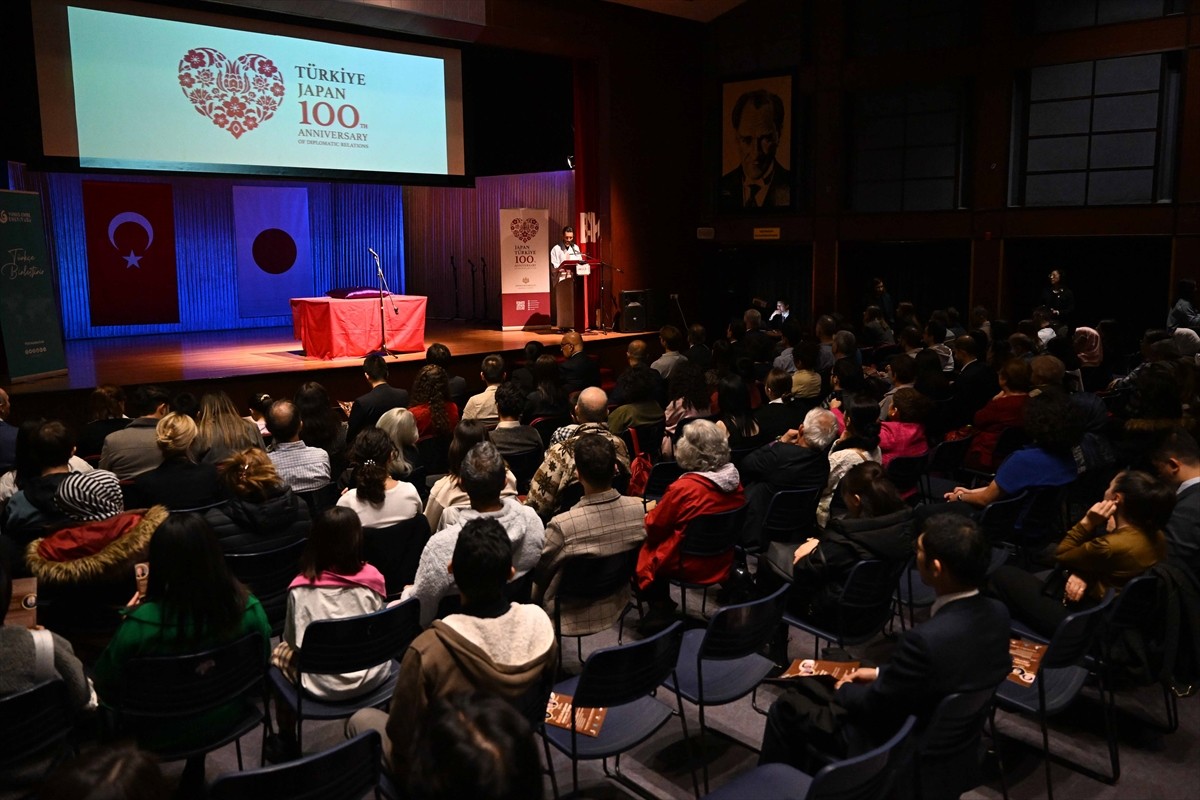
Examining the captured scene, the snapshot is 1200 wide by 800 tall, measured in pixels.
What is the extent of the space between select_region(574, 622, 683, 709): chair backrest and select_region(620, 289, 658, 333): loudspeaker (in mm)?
10720

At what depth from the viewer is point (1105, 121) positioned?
11.9m

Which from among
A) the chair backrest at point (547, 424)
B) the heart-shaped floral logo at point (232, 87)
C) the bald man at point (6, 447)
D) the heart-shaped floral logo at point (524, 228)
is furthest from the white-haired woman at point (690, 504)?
the heart-shaped floral logo at point (524, 228)

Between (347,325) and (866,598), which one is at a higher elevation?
(347,325)

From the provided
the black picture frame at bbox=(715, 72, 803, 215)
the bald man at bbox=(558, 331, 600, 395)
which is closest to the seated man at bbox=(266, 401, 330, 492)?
the bald man at bbox=(558, 331, 600, 395)

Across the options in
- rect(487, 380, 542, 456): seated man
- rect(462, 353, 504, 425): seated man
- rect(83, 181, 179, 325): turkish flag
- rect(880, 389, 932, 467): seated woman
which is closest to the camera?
rect(880, 389, 932, 467): seated woman

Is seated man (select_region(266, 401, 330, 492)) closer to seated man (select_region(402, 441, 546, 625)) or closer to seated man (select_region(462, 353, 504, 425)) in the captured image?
seated man (select_region(402, 441, 546, 625))

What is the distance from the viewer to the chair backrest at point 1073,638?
3.27 meters

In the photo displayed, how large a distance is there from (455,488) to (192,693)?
1.61 meters

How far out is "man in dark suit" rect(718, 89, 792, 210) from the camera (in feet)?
47.2

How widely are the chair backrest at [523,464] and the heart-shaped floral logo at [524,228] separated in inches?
351

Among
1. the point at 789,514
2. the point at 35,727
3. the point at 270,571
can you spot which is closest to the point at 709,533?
the point at 789,514

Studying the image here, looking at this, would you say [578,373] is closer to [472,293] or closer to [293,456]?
[293,456]

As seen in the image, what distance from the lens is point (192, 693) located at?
307cm

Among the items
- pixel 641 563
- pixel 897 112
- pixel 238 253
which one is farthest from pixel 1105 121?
pixel 238 253
